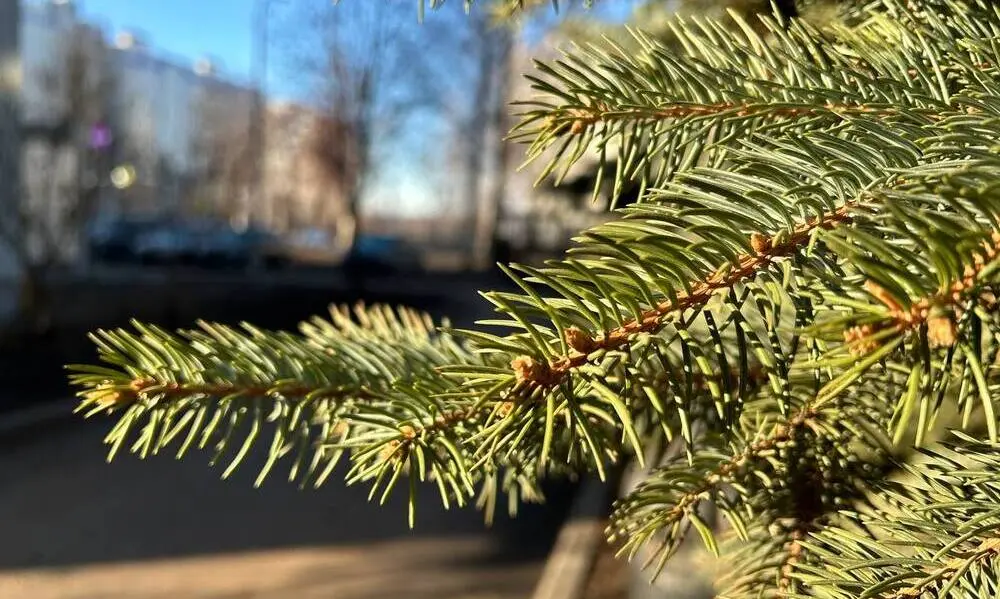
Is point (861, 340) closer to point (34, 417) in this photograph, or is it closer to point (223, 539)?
point (223, 539)

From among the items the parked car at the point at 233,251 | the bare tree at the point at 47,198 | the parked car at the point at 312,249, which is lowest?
the parked car at the point at 312,249

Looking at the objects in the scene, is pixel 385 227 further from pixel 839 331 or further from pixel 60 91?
pixel 839 331

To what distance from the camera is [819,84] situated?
2.35 feet

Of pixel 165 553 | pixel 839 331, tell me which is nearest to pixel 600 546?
pixel 165 553

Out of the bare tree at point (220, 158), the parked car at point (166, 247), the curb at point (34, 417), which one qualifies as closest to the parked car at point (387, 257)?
the parked car at point (166, 247)

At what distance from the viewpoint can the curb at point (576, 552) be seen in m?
4.87

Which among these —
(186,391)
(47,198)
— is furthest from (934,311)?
(47,198)

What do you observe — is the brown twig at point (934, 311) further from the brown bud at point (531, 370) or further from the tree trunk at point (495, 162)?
the tree trunk at point (495, 162)

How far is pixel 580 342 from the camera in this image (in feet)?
1.69

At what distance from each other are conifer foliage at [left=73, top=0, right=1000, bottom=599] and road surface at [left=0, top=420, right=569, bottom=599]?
4425mm

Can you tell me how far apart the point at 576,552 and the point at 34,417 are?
17.7 feet

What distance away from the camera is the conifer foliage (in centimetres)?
49

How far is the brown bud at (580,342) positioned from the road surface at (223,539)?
4712mm

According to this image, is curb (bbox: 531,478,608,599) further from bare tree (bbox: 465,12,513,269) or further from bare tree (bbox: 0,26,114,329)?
bare tree (bbox: 465,12,513,269)
